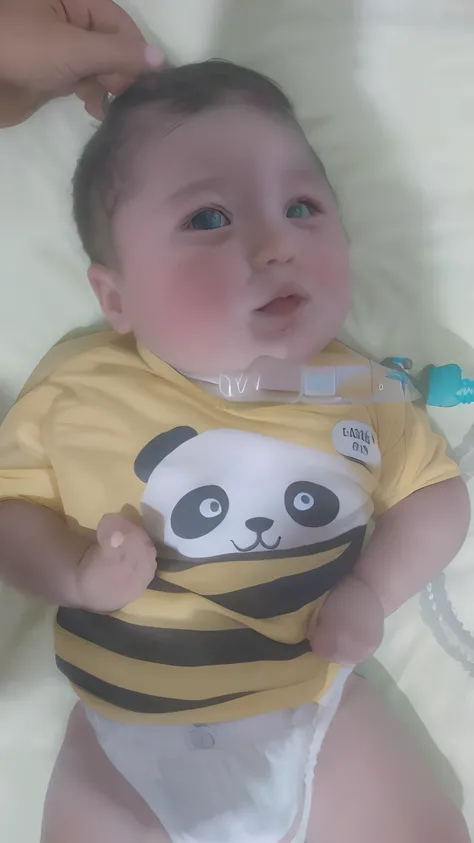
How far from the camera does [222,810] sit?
90 cm

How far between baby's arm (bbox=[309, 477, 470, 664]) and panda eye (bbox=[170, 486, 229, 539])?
166 mm

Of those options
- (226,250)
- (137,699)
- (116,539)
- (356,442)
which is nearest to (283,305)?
(226,250)

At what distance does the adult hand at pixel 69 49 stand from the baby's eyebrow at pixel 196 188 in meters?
0.17

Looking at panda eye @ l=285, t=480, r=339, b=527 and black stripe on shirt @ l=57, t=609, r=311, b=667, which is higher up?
panda eye @ l=285, t=480, r=339, b=527

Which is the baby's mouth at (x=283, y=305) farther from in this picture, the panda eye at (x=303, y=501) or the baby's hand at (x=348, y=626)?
the baby's hand at (x=348, y=626)

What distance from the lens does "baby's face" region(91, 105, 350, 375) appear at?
0.90 m

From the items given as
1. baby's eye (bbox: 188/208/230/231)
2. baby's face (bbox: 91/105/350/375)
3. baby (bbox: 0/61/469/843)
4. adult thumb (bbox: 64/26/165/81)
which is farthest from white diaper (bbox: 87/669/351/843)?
adult thumb (bbox: 64/26/165/81)

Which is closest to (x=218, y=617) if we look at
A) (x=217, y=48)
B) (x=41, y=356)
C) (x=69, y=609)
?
(x=69, y=609)

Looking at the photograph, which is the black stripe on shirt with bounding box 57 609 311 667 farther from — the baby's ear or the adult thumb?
the adult thumb

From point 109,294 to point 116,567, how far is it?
331 mm

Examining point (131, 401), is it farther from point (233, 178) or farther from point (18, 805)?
point (18, 805)

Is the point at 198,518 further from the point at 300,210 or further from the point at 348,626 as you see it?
the point at 300,210

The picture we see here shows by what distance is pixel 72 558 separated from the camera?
954 mm

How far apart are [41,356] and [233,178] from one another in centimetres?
36
